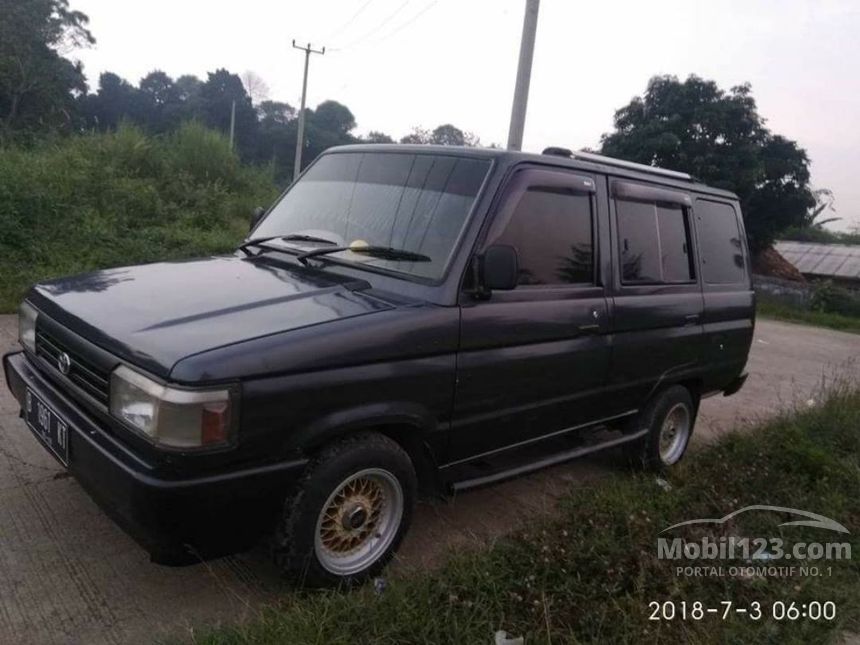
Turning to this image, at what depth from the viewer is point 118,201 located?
Answer: 1039cm

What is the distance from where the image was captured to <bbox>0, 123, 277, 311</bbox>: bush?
26.5 feet

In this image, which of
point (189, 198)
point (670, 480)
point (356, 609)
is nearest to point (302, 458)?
point (356, 609)

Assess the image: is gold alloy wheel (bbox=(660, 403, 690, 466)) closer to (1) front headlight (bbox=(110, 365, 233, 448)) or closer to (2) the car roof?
(2) the car roof

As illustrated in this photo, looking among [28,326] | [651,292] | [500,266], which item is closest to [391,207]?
[500,266]

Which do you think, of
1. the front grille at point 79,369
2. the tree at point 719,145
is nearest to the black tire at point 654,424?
the front grille at point 79,369

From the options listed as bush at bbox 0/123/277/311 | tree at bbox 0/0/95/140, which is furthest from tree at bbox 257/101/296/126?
bush at bbox 0/123/277/311

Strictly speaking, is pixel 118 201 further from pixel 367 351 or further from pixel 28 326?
pixel 367 351

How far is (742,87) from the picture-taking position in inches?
→ 812

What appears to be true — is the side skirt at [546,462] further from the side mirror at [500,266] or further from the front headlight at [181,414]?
the front headlight at [181,414]

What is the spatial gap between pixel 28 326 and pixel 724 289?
432cm

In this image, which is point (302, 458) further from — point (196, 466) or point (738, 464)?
point (738, 464)

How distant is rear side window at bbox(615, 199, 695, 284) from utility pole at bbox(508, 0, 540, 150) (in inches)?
237

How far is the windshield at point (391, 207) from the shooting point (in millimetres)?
3029

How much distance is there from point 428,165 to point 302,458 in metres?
1.63
